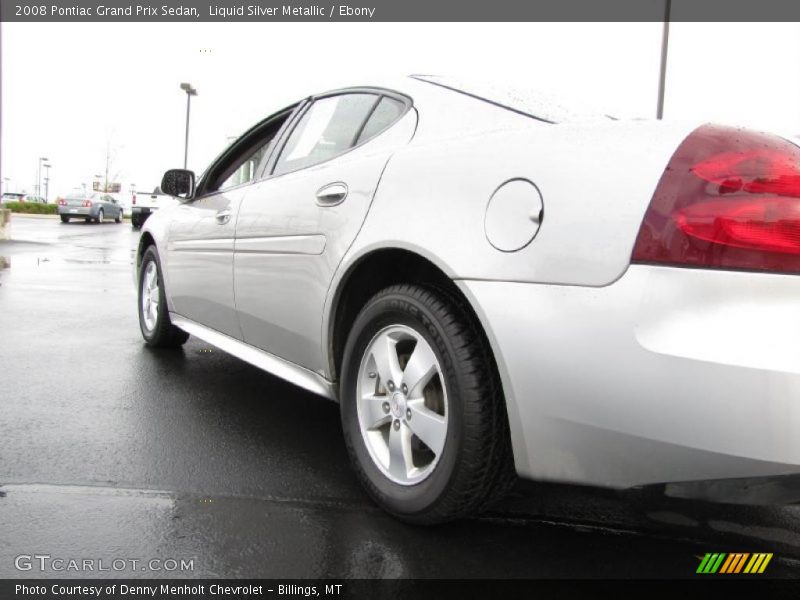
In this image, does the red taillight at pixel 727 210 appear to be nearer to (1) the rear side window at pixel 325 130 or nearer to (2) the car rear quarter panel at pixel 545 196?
(2) the car rear quarter panel at pixel 545 196

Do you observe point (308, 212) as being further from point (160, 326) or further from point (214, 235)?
point (160, 326)

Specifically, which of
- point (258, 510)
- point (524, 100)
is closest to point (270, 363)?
point (258, 510)

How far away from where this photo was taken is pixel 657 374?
1521mm

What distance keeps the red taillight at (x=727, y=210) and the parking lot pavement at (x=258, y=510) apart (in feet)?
2.12

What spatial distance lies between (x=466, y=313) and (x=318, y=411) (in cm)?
168

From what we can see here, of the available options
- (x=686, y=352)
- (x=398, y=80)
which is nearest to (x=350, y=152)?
(x=398, y=80)

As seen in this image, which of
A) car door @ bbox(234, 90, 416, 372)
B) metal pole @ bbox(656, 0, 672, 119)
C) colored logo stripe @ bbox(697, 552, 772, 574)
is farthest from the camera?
metal pole @ bbox(656, 0, 672, 119)

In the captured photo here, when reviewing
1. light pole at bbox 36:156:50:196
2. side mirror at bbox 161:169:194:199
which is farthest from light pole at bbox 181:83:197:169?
light pole at bbox 36:156:50:196

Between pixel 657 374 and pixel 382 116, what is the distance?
160 centimetres

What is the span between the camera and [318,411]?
343cm

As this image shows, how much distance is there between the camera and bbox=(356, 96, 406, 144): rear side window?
260 cm

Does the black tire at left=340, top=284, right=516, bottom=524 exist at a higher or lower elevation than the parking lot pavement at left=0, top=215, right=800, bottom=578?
higher

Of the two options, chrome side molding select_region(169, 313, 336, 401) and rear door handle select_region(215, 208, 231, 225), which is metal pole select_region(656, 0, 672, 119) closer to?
rear door handle select_region(215, 208, 231, 225)

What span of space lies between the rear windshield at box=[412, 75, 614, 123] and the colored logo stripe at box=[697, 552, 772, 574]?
1.42 metres
